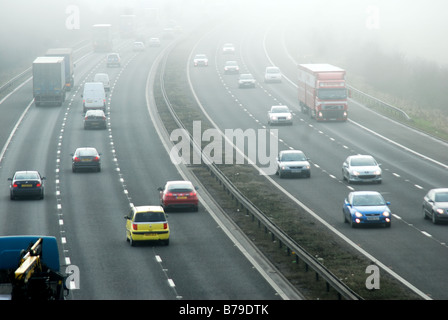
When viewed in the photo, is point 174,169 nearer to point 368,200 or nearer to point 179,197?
point 179,197

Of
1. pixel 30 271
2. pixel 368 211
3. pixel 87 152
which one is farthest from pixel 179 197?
pixel 30 271

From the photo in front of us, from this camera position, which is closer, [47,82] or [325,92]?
[325,92]

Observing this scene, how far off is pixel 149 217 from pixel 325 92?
38798mm

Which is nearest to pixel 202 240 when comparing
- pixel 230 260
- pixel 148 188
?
pixel 230 260

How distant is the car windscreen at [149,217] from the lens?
34919 mm

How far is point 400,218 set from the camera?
39562mm

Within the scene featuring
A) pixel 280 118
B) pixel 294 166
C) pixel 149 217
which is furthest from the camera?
pixel 280 118

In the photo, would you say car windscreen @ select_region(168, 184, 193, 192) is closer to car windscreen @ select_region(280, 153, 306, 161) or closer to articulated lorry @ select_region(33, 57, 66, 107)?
car windscreen @ select_region(280, 153, 306, 161)

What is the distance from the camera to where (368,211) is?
37.8 m

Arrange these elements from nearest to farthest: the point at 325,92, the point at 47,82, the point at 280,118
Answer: the point at 325,92
the point at 280,118
the point at 47,82

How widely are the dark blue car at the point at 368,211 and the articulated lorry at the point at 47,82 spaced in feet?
162

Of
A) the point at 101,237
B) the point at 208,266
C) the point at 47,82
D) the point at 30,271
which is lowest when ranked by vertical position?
the point at 47,82
